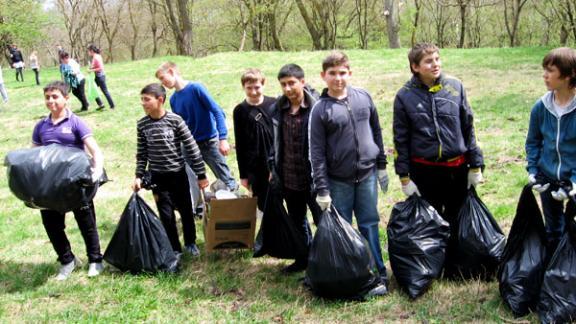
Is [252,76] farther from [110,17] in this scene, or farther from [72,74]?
[110,17]

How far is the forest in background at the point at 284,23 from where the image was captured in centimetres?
3275

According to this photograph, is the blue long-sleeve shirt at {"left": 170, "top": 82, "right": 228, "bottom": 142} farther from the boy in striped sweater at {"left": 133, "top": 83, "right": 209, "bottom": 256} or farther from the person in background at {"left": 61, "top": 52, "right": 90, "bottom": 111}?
the person in background at {"left": 61, "top": 52, "right": 90, "bottom": 111}

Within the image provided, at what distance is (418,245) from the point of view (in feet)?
12.4

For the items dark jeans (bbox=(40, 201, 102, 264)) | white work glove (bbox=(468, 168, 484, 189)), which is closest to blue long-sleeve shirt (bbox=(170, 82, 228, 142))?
dark jeans (bbox=(40, 201, 102, 264))

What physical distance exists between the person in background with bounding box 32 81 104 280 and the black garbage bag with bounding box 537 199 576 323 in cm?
329

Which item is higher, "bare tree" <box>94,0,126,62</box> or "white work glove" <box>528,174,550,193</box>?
"bare tree" <box>94,0,126,62</box>

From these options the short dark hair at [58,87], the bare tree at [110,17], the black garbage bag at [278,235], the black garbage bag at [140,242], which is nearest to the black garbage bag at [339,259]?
the black garbage bag at [278,235]

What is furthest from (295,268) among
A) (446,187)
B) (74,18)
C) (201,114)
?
(74,18)

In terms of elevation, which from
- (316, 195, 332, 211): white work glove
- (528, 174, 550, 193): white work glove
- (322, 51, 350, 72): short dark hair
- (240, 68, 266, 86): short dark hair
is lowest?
(316, 195, 332, 211): white work glove

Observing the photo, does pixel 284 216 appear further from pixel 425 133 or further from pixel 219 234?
pixel 425 133

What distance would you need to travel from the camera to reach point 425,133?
3775mm

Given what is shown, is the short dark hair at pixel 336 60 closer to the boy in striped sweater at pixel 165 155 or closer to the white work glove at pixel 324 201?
the white work glove at pixel 324 201

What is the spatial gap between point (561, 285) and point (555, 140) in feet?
2.95

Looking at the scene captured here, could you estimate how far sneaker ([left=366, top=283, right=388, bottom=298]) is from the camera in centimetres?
384
